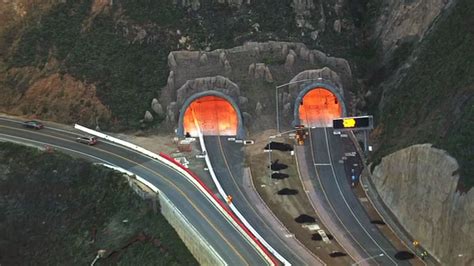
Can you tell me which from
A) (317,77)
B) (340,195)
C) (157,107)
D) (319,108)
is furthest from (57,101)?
(340,195)

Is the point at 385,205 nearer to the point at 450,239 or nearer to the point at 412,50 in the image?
the point at 450,239

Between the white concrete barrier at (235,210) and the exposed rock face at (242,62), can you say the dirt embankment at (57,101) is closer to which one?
the exposed rock face at (242,62)

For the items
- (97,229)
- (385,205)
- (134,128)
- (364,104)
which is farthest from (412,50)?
(97,229)

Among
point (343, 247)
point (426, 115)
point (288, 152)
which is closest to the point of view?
point (343, 247)

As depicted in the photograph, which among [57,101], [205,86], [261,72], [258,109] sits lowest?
[258,109]

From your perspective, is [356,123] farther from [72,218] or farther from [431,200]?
[72,218]

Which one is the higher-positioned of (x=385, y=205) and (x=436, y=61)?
(x=436, y=61)

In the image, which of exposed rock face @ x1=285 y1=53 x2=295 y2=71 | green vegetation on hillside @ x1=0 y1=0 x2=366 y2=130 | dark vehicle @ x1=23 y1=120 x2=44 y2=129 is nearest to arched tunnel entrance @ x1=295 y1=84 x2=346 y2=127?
exposed rock face @ x1=285 y1=53 x2=295 y2=71

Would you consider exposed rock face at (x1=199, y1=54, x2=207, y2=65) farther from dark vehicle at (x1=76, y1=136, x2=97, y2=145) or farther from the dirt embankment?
dark vehicle at (x1=76, y1=136, x2=97, y2=145)
